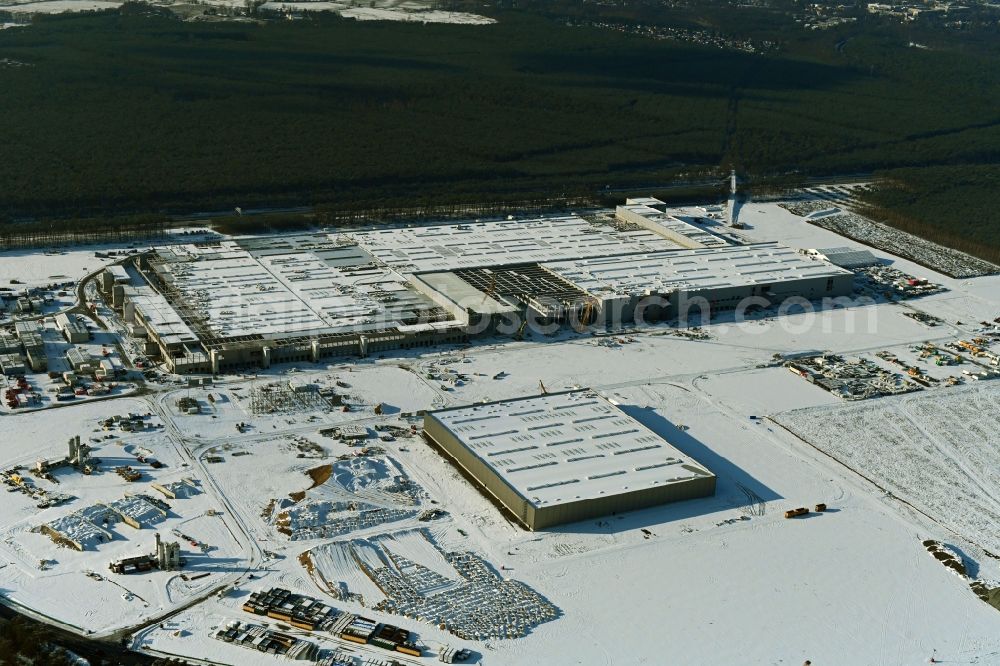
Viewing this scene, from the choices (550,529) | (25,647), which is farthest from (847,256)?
(25,647)

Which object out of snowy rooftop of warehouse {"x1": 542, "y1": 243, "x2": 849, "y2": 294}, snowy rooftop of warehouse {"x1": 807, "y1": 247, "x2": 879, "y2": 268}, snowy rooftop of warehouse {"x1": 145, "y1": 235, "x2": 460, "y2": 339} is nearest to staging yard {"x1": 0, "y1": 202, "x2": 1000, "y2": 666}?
snowy rooftop of warehouse {"x1": 145, "y1": 235, "x2": 460, "y2": 339}

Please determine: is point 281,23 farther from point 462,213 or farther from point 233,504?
point 233,504

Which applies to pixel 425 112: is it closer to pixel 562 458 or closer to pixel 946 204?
pixel 946 204

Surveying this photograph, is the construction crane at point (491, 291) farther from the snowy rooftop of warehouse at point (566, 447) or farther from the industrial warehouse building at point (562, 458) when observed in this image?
the industrial warehouse building at point (562, 458)

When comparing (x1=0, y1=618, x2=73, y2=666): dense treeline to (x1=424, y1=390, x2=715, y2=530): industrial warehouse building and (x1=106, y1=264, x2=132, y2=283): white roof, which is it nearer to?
(x1=424, y1=390, x2=715, y2=530): industrial warehouse building

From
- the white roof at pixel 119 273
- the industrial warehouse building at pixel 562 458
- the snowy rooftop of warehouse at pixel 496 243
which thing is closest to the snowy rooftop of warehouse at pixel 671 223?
the snowy rooftop of warehouse at pixel 496 243
